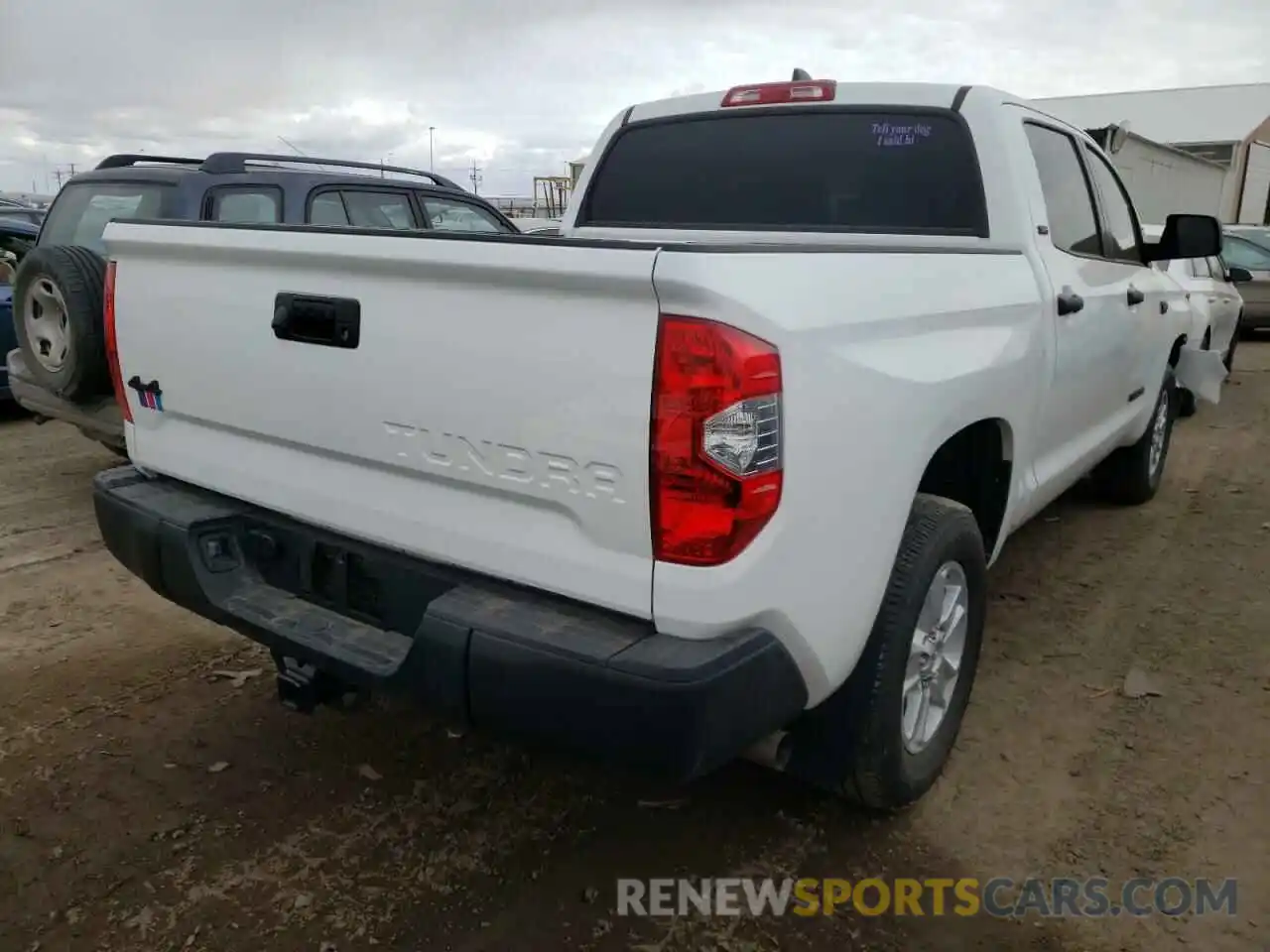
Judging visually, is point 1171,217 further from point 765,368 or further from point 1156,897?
point 765,368

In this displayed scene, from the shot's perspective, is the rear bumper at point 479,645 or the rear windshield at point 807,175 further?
the rear windshield at point 807,175

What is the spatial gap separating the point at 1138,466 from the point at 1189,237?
1517 millimetres

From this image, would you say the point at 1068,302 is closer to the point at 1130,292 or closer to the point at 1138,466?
the point at 1130,292

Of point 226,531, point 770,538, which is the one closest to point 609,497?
point 770,538

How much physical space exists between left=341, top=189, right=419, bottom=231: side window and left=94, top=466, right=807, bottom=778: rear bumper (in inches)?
148

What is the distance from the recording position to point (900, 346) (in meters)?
2.32

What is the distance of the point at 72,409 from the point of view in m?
5.10

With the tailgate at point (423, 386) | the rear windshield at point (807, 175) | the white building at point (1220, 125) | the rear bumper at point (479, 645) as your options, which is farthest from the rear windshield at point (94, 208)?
the white building at point (1220, 125)

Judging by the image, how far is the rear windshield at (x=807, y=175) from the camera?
342 cm

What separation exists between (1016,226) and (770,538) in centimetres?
185

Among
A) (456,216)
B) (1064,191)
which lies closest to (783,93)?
(1064,191)

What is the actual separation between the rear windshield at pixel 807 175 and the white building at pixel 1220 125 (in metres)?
34.5

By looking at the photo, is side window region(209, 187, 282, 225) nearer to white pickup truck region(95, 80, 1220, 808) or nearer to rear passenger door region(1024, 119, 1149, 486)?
white pickup truck region(95, 80, 1220, 808)

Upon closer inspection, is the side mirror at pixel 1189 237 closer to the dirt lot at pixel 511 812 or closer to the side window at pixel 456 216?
the dirt lot at pixel 511 812
